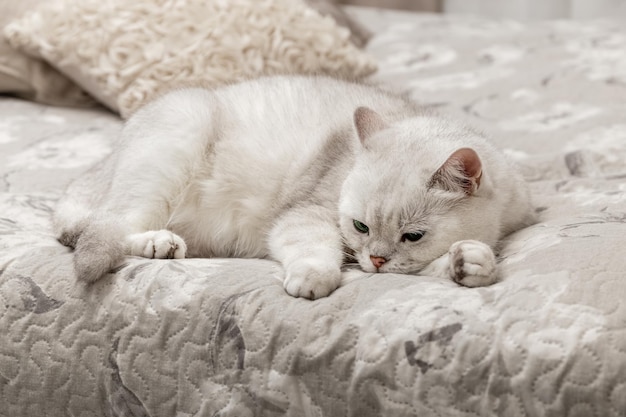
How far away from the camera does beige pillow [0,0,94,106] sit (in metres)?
2.62

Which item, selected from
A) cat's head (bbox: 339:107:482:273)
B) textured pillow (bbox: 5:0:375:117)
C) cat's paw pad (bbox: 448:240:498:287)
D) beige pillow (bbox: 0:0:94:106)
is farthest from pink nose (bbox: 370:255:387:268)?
beige pillow (bbox: 0:0:94:106)

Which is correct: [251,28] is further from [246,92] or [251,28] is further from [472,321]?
[472,321]

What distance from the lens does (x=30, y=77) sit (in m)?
2.64

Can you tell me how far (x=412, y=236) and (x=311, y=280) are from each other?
0.23 m

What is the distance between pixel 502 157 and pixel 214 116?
2.18 feet

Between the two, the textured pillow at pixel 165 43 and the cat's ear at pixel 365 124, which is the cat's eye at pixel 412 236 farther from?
the textured pillow at pixel 165 43

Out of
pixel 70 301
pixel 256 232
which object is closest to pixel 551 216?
pixel 256 232

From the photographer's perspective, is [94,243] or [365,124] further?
[365,124]

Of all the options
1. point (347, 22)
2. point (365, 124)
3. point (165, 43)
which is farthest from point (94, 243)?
point (347, 22)

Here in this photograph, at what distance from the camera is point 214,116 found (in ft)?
6.16

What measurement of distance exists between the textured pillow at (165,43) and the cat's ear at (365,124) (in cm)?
80

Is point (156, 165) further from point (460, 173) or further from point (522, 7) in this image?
point (522, 7)

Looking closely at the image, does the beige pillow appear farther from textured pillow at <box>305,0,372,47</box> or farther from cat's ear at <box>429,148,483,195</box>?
cat's ear at <box>429,148,483,195</box>

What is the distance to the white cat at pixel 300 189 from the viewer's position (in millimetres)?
1450
